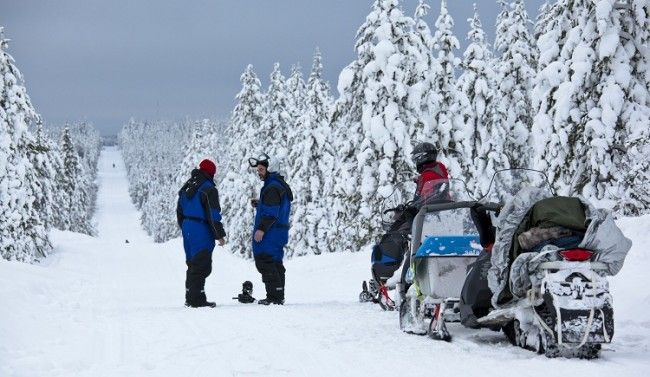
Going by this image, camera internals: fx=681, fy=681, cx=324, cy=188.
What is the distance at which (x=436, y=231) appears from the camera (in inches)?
276

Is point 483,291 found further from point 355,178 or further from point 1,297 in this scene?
point 355,178

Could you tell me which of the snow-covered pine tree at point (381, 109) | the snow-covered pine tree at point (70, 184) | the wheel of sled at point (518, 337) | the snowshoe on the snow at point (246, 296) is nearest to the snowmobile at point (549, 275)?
the wheel of sled at point (518, 337)

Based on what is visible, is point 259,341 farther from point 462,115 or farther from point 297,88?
point 297,88

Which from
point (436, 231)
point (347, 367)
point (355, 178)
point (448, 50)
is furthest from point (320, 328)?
point (448, 50)

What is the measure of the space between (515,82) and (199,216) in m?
24.3

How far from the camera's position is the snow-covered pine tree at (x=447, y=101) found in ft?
87.0

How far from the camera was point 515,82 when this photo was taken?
3139cm

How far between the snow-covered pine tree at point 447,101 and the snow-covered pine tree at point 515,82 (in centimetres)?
335

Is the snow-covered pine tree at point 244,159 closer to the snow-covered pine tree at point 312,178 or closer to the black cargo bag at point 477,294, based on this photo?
the snow-covered pine tree at point 312,178

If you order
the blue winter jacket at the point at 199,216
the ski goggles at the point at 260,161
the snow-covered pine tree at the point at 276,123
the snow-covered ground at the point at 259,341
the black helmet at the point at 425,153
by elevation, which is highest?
the snow-covered pine tree at the point at 276,123

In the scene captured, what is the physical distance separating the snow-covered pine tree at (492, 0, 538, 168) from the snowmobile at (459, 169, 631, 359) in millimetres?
25216

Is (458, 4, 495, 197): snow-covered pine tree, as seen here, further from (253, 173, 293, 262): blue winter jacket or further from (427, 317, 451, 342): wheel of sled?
(427, 317, 451, 342): wheel of sled

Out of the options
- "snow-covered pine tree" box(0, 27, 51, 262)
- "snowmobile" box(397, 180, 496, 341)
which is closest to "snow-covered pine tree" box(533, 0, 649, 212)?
"snowmobile" box(397, 180, 496, 341)

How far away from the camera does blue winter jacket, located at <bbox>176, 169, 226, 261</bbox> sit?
10.2m
